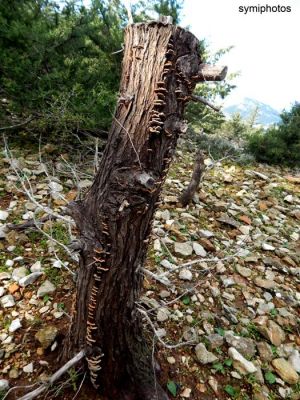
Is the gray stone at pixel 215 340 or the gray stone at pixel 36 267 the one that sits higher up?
the gray stone at pixel 36 267

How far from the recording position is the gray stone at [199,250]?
364cm

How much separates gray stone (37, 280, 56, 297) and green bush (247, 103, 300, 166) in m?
6.61

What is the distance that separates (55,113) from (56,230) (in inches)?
71.7

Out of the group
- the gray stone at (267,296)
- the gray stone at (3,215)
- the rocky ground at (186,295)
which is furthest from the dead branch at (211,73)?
the gray stone at (3,215)

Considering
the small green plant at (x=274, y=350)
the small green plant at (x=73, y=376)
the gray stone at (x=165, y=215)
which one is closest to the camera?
the small green plant at (x=73, y=376)

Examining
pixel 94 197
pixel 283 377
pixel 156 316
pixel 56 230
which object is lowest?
pixel 283 377

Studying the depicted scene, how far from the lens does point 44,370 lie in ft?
6.97

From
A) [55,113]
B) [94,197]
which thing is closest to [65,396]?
[94,197]

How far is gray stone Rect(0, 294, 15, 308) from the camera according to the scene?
2.53 metres

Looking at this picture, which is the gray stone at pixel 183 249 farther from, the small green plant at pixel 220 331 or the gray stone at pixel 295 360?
the gray stone at pixel 295 360

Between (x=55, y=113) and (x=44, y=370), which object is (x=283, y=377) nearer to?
(x=44, y=370)

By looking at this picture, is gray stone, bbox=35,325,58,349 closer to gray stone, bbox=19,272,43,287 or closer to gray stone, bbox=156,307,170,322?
gray stone, bbox=19,272,43,287

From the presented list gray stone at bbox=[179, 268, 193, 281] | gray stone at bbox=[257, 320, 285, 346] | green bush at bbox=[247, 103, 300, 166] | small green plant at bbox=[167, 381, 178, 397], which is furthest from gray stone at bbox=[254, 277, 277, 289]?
green bush at bbox=[247, 103, 300, 166]

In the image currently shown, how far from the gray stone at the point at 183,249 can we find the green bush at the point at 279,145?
5.02 metres
